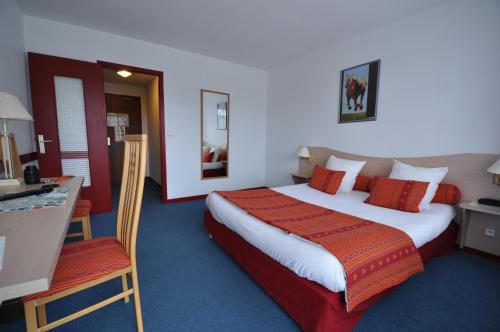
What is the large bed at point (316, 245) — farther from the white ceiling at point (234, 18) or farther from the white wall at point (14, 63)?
the white wall at point (14, 63)

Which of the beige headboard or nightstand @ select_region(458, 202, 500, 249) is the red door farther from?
nightstand @ select_region(458, 202, 500, 249)

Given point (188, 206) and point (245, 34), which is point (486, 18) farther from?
point (188, 206)

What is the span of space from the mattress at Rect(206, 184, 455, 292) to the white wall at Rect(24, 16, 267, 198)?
5.71 feet

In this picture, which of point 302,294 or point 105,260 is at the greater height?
point 105,260

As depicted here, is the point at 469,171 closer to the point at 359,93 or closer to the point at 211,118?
the point at 359,93

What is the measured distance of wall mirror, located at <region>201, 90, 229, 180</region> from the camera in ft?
13.4

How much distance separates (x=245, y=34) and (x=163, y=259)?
291 cm

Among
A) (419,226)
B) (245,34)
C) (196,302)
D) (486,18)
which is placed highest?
(245,34)

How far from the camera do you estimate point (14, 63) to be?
236cm

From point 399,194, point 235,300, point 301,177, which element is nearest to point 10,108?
point 235,300

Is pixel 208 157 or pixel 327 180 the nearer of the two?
pixel 327 180

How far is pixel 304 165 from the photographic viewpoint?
12.8ft

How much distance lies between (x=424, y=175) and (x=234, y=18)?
106 inches

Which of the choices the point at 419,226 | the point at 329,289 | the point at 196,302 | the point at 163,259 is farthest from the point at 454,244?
the point at 163,259
